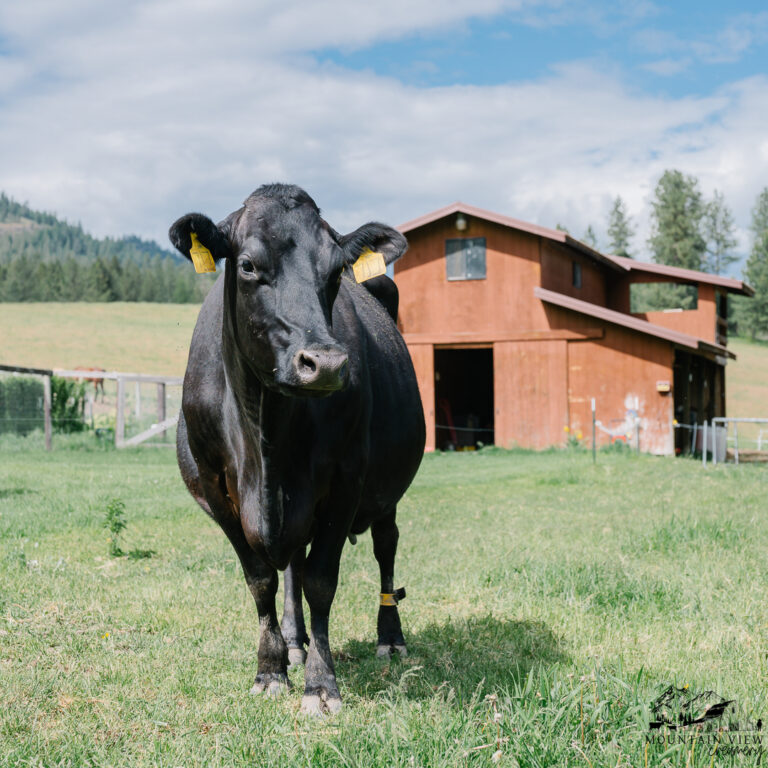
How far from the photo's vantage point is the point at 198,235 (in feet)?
12.4

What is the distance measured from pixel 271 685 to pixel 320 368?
1903mm

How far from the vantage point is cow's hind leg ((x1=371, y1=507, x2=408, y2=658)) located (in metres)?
5.11

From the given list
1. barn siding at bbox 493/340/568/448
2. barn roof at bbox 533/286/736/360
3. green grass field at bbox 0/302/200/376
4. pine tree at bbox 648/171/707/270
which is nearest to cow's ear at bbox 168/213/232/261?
barn roof at bbox 533/286/736/360

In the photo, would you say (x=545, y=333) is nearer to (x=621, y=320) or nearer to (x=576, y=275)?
(x=621, y=320)

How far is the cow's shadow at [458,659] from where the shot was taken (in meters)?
4.36

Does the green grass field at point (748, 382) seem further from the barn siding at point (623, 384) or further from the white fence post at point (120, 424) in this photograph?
the white fence post at point (120, 424)

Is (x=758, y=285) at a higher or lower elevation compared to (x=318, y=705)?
higher

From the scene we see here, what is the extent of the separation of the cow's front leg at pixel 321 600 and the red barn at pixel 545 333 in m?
18.7

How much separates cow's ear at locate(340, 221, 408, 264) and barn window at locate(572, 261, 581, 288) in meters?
23.0

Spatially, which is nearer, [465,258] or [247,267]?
[247,267]

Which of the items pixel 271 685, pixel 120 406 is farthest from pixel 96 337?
pixel 271 685

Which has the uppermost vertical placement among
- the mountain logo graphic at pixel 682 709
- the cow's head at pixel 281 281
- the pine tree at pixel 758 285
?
the pine tree at pixel 758 285

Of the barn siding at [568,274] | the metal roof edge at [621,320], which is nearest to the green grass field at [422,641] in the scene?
the metal roof edge at [621,320]

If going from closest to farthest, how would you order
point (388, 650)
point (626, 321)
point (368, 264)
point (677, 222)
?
point (368, 264) < point (388, 650) < point (626, 321) < point (677, 222)
